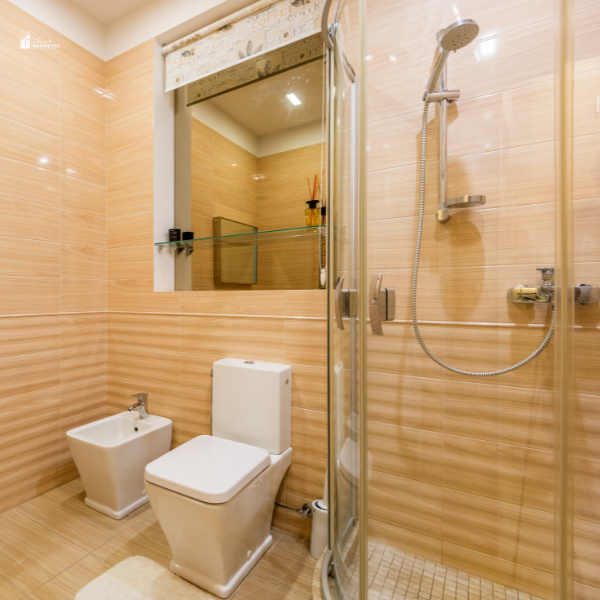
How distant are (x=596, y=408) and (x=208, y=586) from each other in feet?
4.33

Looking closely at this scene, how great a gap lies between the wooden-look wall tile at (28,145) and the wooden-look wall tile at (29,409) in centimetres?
115

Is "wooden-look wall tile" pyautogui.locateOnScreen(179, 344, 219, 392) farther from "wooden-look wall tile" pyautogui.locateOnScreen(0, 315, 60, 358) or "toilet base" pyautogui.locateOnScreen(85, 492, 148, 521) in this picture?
"wooden-look wall tile" pyautogui.locateOnScreen(0, 315, 60, 358)

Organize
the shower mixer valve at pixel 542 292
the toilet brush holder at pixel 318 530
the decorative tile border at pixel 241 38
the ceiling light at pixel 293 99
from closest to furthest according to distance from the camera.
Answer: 1. the shower mixer valve at pixel 542 292
2. the toilet brush holder at pixel 318 530
3. the decorative tile border at pixel 241 38
4. the ceiling light at pixel 293 99

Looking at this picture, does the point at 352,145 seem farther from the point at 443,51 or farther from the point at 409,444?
the point at 409,444

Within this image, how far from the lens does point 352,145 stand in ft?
2.79

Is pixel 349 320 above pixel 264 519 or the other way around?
above

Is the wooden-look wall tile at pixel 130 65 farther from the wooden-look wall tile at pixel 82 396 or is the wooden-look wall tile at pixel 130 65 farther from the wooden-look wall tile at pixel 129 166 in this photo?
the wooden-look wall tile at pixel 82 396

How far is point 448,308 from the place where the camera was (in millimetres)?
893

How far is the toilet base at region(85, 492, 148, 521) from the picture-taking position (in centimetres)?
154

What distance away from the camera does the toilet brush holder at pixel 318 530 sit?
4.26ft

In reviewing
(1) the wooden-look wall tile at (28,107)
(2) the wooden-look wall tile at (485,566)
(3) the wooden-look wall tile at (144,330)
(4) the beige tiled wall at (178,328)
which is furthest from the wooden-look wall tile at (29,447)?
(2) the wooden-look wall tile at (485,566)

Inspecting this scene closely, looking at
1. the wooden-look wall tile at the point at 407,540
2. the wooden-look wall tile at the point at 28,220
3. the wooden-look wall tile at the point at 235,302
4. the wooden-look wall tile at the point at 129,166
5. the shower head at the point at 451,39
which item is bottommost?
the wooden-look wall tile at the point at 407,540

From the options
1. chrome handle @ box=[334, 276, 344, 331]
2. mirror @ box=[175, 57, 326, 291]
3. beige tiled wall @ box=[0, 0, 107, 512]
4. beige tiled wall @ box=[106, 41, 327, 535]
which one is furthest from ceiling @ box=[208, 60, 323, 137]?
chrome handle @ box=[334, 276, 344, 331]

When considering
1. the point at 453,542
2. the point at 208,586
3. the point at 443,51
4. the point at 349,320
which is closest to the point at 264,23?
the point at 443,51
